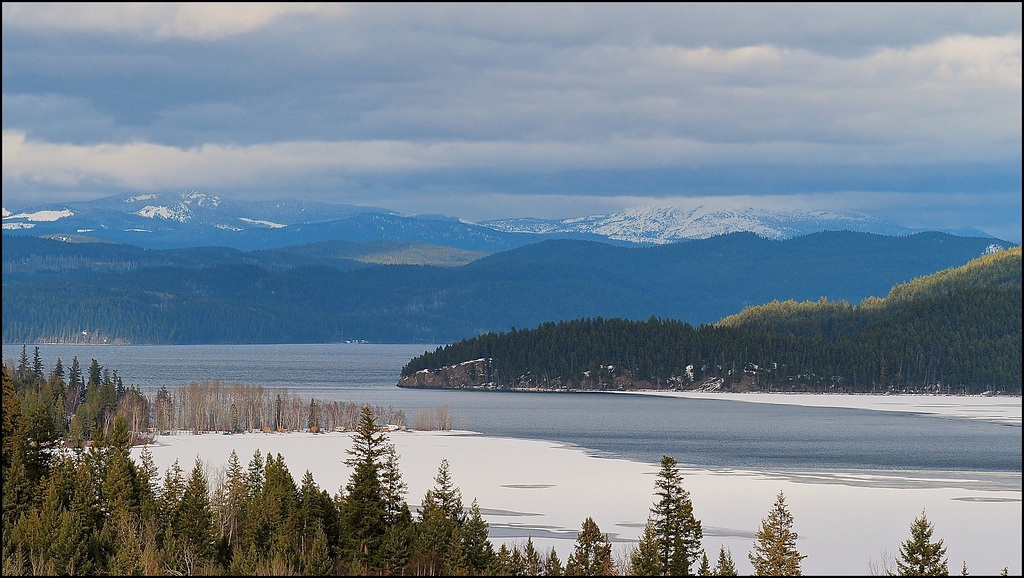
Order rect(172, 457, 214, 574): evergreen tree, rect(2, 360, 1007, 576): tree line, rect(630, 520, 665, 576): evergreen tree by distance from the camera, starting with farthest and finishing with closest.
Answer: rect(172, 457, 214, 574): evergreen tree, rect(2, 360, 1007, 576): tree line, rect(630, 520, 665, 576): evergreen tree

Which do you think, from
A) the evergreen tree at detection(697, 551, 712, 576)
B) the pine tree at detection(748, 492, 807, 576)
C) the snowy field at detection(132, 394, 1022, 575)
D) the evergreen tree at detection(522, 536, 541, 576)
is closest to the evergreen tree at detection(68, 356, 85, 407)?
the snowy field at detection(132, 394, 1022, 575)

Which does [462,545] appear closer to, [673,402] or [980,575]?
[980,575]

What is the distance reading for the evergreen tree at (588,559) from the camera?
40.5 meters

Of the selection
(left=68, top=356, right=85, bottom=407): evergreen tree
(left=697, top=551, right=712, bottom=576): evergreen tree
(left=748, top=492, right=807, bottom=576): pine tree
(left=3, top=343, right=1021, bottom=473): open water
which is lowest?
(left=697, top=551, right=712, bottom=576): evergreen tree

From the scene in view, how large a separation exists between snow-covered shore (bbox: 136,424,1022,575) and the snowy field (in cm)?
6

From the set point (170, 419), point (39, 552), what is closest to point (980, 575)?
point (39, 552)

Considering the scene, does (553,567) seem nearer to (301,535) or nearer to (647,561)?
(647,561)

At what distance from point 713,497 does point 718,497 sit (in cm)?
24

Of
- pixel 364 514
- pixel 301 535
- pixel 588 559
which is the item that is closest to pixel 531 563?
pixel 588 559

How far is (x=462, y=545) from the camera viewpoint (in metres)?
43.1

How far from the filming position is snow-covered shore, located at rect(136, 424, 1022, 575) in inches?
1897

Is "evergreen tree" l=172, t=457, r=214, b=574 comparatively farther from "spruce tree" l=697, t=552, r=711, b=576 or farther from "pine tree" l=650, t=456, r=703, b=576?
"spruce tree" l=697, t=552, r=711, b=576

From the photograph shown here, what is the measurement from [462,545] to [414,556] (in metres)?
2.08

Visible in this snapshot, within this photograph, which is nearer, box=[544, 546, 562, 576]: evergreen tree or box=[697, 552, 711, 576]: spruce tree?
box=[544, 546, 562, 576]: evergreen tree
